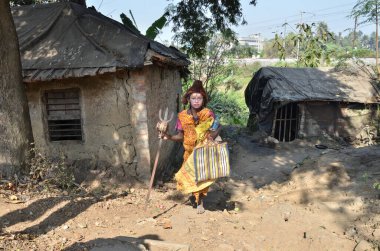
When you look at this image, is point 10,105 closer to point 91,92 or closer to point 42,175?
point 42,175

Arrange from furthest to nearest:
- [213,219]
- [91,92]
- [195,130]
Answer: [91,92]
[195,130]
[213,219]

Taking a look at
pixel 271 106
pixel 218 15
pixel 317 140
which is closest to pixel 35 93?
pixel 218 15

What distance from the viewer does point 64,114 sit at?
7559 mm

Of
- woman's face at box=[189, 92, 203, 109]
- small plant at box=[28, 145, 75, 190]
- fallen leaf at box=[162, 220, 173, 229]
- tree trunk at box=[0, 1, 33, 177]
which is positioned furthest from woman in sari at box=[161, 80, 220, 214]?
tree trunk at box=[0, 1, 33, 177]

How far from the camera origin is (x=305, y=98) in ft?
43.2

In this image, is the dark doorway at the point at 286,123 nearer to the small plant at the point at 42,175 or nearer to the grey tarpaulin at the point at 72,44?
the grey tarpaulin at the point at 72,44

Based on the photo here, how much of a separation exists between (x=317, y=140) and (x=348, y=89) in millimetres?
2666

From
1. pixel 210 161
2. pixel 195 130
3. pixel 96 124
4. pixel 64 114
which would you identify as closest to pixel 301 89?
pixel 96 124

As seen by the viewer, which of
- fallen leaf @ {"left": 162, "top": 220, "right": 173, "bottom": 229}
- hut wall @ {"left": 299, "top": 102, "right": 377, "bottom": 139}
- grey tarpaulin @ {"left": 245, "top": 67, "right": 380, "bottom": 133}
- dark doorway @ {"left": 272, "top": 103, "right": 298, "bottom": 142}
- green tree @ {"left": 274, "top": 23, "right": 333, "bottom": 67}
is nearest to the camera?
fallen leaf @ {"left": 162, "top": 220, "right": 173, "bottom": 229}

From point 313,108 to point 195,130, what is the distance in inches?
391

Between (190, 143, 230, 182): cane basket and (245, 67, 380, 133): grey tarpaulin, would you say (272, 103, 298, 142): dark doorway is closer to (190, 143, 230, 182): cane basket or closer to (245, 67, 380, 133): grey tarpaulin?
(245, 67, 380, 133): grey tarpaulin

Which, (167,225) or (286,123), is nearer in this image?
(167,225)

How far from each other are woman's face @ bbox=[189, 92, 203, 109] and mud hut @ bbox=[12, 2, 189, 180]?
6.86 feet

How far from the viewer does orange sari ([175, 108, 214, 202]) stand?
502 cm
